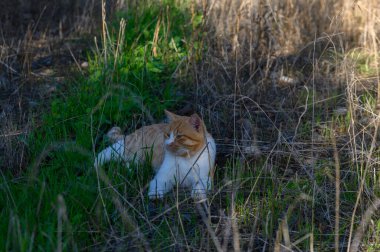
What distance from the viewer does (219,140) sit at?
414 centimetres

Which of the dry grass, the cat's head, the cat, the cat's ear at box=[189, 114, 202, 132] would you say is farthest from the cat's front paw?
the dry grass

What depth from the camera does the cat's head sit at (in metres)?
3.39

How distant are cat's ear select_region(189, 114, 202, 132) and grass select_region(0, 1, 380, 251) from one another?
354 mm

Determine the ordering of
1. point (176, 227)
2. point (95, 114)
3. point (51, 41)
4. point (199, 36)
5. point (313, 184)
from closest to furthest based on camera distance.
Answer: point (176, 227), point (313, 184), point (95, 114), point (199, 36), point (51, 41)

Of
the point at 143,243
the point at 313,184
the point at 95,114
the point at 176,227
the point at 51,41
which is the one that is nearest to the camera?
the point at 143,243

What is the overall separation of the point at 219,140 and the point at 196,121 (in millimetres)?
772

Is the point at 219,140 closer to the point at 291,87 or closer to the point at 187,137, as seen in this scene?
the point at 187,137

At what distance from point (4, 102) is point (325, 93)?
8.50 feet

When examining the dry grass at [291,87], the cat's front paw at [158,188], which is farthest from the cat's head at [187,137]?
the dry grass at [291,87]

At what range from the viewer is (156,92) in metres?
4.68

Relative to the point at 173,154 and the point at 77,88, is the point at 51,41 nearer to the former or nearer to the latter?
the point at 77,88

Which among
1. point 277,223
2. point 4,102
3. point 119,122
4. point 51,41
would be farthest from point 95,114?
point 51,41

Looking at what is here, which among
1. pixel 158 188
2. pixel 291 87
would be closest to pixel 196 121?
pixel 158 188

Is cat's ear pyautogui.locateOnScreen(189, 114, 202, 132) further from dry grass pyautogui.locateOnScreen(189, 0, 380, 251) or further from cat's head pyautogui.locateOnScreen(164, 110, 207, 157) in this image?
dry grass pyautogui.locateOnScreen(189, 0, 380, 251)
